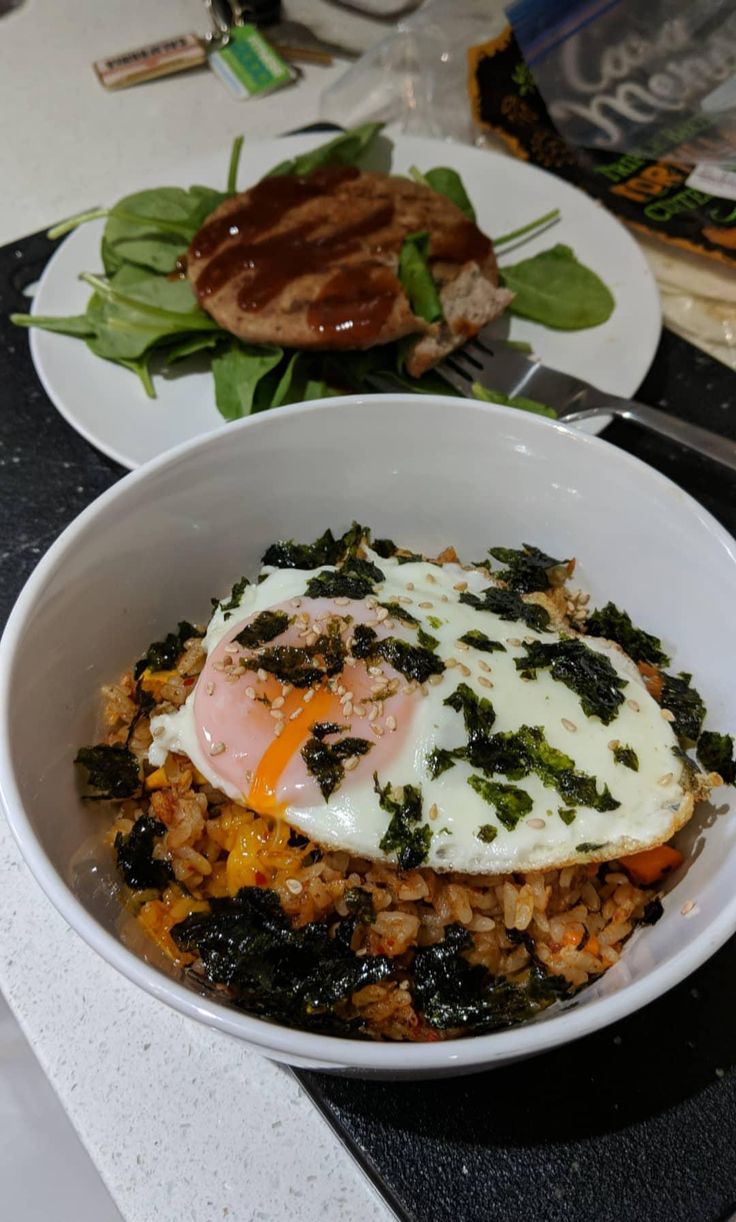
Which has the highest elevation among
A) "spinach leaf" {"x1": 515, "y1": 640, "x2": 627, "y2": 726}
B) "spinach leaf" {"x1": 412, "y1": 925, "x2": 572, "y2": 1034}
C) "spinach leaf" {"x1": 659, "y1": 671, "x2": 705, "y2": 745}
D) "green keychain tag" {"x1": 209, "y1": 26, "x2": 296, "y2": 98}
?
"green keychain tag" {"x1": 209, "y1": 26, "x2": 296, "y2": 98}

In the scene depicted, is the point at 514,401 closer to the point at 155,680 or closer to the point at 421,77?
the point at 155,680

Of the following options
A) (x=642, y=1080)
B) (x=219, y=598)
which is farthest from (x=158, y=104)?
(x=642, y=1080)

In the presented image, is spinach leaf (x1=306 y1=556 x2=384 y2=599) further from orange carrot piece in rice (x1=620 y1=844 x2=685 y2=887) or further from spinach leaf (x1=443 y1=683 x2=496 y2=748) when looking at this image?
orange carrot piece in rice (x1=620 y1=844 x2=685 y2=887)

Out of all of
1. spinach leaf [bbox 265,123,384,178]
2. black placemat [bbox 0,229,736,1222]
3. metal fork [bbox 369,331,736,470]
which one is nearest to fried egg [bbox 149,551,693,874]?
black placemat [bbox 0,229,736,1222]

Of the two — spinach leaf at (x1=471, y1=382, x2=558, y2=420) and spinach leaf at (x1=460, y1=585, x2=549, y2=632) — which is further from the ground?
spinach leaf at (x1=460, y1=585, x2=549, y2=632)

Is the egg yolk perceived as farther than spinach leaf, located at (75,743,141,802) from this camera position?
No

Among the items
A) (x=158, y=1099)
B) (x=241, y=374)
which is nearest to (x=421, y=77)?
(x=241, y=374)

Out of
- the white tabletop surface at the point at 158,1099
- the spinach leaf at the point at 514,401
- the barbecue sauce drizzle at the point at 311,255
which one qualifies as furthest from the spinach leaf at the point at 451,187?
the white tabletop surface at the point at 158,1099

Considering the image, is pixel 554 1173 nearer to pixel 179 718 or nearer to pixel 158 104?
pixel 179 718

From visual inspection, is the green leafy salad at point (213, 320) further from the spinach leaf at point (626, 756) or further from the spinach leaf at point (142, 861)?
the spinach leaf at point (142, 861)
